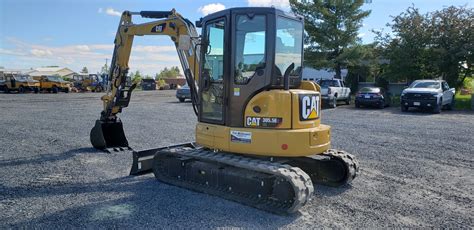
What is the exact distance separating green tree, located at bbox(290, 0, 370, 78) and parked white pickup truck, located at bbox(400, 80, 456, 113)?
8.16 metres

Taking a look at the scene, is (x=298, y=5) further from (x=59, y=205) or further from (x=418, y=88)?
(x=59, y=205)

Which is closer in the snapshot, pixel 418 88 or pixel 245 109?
pixel 245 109

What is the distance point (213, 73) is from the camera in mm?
5672

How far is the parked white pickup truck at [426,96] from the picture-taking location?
19.4 metres

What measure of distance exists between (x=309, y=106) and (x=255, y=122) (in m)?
0.86

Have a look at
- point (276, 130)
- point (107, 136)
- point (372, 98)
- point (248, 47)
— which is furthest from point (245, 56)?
point (372, 98)

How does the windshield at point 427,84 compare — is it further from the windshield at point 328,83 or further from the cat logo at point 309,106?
the cat logo at point 309,106

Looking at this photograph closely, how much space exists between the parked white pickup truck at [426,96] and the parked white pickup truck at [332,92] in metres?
4.01

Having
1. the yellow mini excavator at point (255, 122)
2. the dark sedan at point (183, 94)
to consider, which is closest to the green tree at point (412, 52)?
the dark sedan at point (183, 94)

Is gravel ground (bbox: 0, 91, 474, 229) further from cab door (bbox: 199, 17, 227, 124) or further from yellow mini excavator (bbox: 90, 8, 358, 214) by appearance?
cab door (bbox: 199, 17, 227, 124)

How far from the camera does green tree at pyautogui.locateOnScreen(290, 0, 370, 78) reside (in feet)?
94.3

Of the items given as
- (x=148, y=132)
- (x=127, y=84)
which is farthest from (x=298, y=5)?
(x=127, y=84)

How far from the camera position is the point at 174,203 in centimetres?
519

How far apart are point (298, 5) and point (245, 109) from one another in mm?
27209
